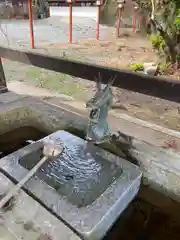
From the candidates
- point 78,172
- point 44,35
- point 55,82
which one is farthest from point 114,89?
point 44,35

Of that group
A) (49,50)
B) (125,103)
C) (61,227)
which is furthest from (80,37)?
(61,227)

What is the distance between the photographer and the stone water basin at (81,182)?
101 centimetres

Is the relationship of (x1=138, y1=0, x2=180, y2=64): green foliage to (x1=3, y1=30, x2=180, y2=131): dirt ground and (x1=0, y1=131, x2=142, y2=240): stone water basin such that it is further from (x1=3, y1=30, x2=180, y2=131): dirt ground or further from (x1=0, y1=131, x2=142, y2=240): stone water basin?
(x1=0, y1=131, x2=142, y2=240): stone water basin

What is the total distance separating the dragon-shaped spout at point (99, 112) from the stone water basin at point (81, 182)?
0.11m

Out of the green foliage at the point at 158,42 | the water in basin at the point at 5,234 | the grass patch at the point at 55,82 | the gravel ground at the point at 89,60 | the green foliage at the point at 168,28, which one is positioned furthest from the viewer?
the green foliage at the point at 158,42

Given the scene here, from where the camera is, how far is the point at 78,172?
1.33m

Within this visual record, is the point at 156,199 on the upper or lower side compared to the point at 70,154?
lower

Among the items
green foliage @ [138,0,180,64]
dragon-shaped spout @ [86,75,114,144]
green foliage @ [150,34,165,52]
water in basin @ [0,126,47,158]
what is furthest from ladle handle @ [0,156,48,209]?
green foliage @ [150,34,165,52]

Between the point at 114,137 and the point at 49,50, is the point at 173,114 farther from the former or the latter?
the point at 49,50

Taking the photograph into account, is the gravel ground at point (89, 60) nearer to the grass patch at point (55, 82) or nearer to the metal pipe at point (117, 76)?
the grass patch at point (55, 82)

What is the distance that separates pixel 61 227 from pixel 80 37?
847cm

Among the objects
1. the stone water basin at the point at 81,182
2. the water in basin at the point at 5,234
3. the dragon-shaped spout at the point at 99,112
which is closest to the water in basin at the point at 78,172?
the stone water basin at the point at 81,182

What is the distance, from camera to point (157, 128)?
2.02 meters

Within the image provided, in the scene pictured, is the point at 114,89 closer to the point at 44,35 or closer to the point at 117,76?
the point at 117,76
